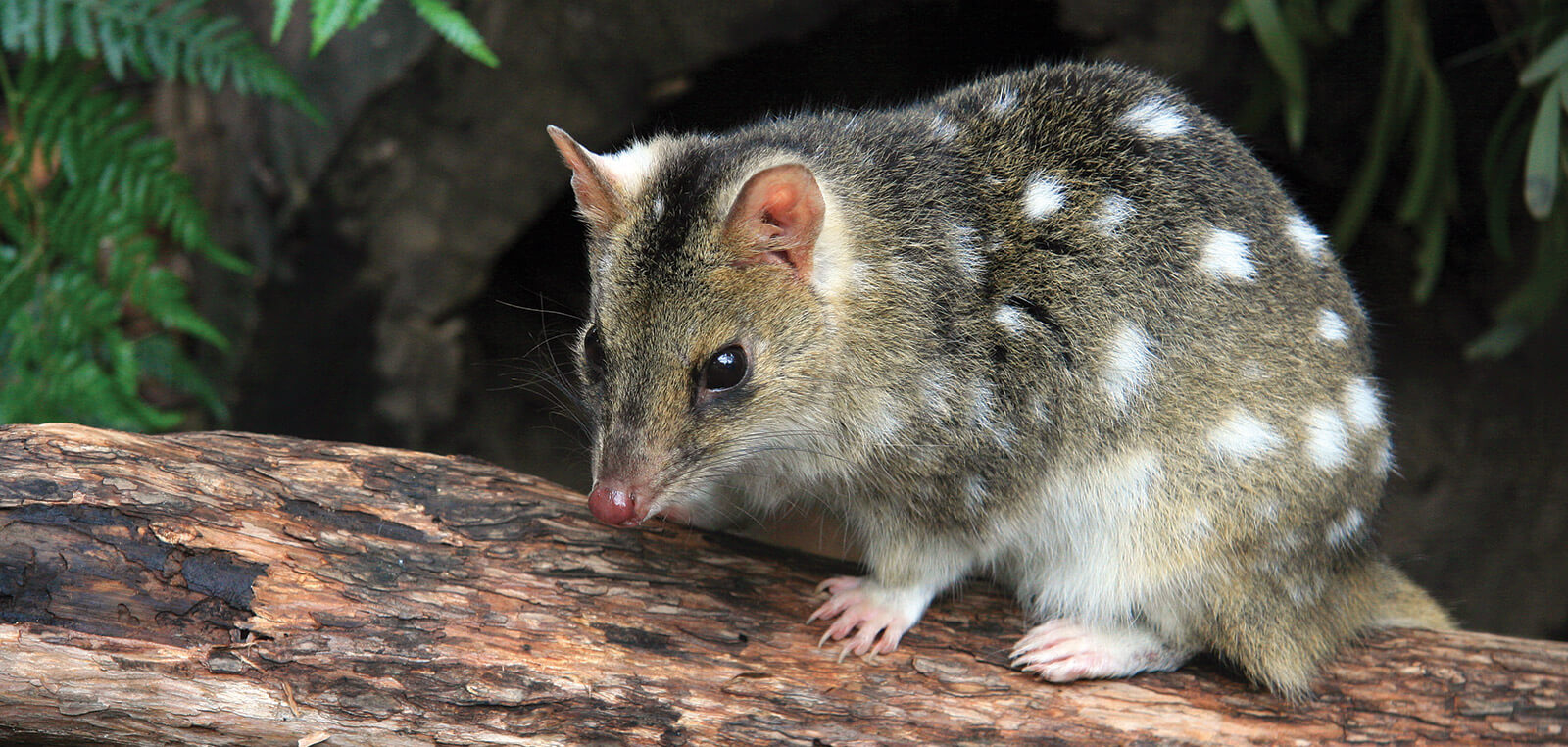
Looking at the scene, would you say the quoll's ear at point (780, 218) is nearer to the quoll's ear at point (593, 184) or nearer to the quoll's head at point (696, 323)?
the quoll's head at point (696, 323)

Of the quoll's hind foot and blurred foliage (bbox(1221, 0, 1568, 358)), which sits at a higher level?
blurred foliage (bbox(1221, 0, 1568, 358))

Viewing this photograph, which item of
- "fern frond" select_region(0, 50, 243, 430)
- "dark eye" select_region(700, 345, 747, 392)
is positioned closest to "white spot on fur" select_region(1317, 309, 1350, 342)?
"dark eye" select_region(700, 345, 747, 392)

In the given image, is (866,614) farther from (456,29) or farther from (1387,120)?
(1387,120)

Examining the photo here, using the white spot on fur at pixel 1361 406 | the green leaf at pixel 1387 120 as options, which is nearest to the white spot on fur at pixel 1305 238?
the white spot on fur at pixel 1361 406

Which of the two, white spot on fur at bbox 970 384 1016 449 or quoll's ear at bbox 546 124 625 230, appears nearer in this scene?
Answer: quoll's ear at bbox 546 124 625 230

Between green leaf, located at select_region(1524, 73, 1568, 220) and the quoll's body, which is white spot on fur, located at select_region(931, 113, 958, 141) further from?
green leaf, located at select_region(1524, 73, 1568, 220)
